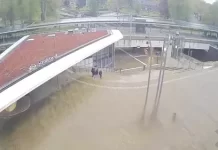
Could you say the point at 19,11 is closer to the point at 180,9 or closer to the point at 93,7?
the point at 93,7

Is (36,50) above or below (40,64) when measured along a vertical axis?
above

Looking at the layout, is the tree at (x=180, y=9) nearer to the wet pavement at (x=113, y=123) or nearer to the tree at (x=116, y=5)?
the tree at (x=116, y=5)

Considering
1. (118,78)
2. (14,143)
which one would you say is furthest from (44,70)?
(118,78)

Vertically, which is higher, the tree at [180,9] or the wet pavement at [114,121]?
the tree at [180,9]

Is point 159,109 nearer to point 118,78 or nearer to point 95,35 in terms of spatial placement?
point 118,78

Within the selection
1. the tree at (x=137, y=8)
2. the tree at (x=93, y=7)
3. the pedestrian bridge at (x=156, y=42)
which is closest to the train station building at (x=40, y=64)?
the pedestrian bridge at (x=156, y=42)

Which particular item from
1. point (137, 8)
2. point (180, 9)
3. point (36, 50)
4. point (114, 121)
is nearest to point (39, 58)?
point (36, 50)

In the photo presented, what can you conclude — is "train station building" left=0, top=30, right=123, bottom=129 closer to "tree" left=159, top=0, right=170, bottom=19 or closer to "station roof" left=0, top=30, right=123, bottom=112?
"station roof" left=0, top=30, right=123, bottom=112
